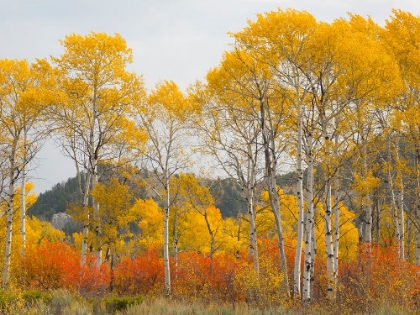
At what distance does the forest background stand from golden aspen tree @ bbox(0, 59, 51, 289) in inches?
2.0

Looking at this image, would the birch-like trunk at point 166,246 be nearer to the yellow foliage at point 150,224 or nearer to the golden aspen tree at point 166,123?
the golden aspen tree at point 166,123

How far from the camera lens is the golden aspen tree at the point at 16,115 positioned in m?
15.0

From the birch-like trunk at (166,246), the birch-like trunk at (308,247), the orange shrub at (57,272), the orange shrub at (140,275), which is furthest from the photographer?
the orange shrub at (140,275)

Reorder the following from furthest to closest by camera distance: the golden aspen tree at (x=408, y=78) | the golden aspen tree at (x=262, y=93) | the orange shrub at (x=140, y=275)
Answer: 1. the orange shrub at (x=140, y=275)
2. the golden aspen tree at (x=262, y=93)
3. the golden aspen tree at (x=408, y=78)

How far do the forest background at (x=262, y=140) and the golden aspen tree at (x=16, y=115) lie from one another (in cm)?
5

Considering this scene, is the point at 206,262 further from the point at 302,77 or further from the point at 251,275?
the point at 302,77

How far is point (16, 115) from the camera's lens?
16656 millimetres

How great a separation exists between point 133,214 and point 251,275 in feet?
22.2

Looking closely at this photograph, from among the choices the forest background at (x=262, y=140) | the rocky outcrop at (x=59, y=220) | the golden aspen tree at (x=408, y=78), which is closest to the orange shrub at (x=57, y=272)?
the forest background at (x=262, y=140)

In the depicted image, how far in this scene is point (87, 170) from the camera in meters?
16.4

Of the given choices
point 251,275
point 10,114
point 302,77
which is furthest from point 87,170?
point 302,77

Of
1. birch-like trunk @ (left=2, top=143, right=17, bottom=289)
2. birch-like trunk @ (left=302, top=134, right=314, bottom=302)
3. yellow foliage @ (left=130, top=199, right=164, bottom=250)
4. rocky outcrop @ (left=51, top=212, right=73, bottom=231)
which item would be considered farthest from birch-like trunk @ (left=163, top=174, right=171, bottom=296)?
rocky outcrop @ (left=51, top=212, right=73, bottom=231)

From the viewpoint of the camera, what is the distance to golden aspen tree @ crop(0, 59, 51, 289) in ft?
49.2

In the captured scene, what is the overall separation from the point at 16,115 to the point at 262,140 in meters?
9.17
